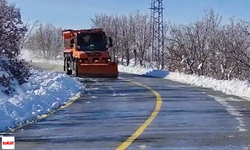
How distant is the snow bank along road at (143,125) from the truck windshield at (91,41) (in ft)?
55.3

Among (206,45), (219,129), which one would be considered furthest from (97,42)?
(206,45)

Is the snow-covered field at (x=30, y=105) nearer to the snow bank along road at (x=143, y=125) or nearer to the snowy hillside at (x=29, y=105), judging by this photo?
the snowy hillside at (x=29, y=105)

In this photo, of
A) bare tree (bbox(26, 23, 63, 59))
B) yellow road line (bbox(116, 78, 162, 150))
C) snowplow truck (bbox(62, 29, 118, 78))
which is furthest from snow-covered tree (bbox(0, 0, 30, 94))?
bare tree (bbox(26, 23, 63, 59))

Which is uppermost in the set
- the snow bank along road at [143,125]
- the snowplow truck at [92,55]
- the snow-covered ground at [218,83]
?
the snowplow truck at [92,55]

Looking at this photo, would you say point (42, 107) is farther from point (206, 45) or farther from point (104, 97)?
point (206, 45)

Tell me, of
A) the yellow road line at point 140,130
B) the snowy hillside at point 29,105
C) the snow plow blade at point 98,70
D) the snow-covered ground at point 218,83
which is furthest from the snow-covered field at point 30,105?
the snow plow blade at point 98,70

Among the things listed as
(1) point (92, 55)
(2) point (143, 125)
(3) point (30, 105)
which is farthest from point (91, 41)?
(2) point (143, 125)

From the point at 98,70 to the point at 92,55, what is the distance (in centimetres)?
101

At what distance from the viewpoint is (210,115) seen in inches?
557

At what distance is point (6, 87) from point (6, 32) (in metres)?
2.76

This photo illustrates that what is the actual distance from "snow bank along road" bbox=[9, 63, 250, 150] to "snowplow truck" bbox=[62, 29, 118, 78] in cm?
1623

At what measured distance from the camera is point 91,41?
35.4m

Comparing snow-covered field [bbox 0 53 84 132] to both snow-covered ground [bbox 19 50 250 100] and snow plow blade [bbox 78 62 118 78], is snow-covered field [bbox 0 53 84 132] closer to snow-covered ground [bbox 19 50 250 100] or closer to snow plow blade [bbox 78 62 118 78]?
snow-covered ground [bbox 19 50 250 100]

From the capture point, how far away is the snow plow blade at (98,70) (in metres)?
34.8
